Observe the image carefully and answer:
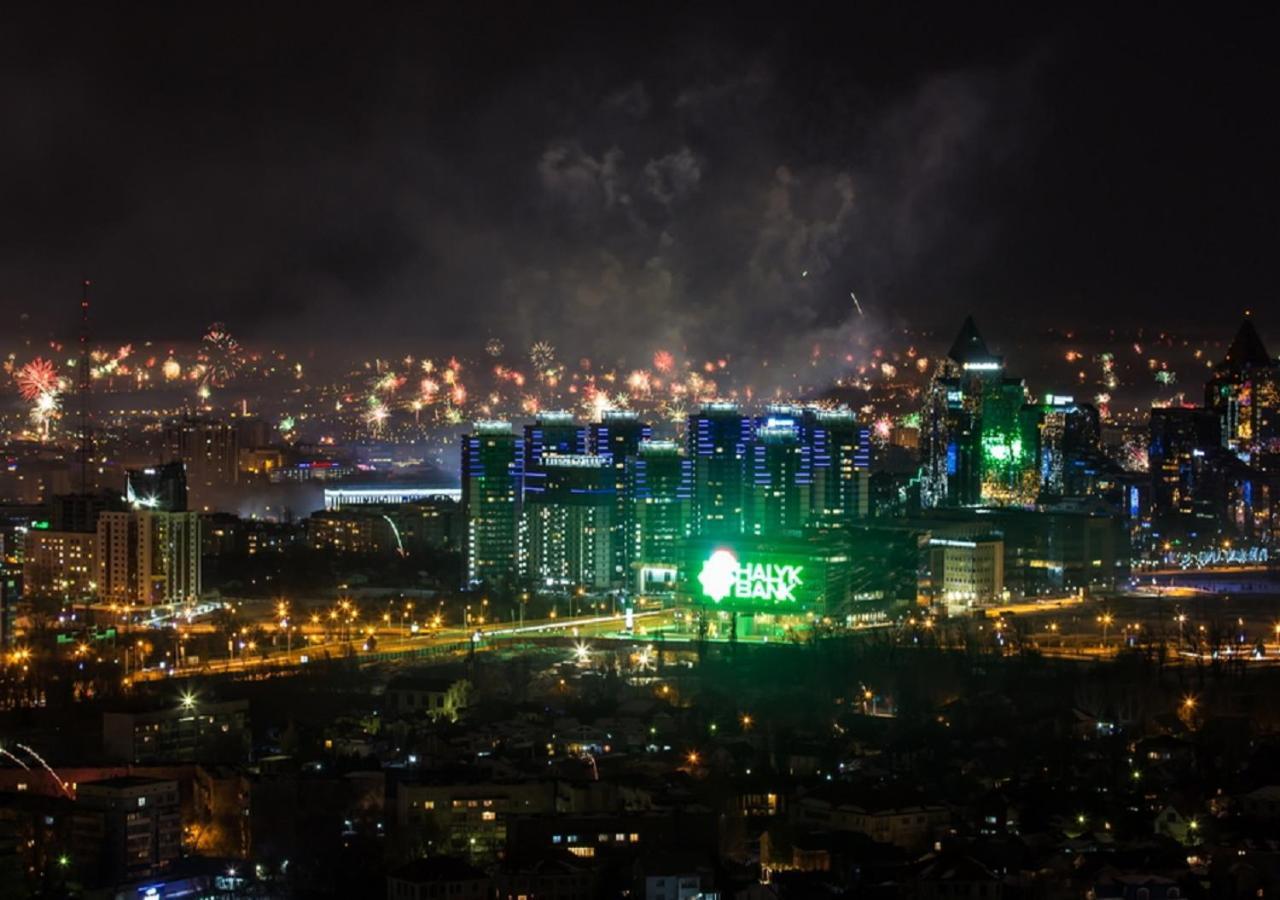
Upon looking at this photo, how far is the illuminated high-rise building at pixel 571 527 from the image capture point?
26.0 meters

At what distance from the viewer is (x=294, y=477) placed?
3634cm

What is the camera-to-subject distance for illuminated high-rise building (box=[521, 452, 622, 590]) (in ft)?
85.1

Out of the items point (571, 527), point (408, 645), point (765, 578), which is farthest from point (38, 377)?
point (765, 578)

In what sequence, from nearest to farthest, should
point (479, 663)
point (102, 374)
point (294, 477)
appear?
point (479, 663) → point (102, 374) → point (294, 477)

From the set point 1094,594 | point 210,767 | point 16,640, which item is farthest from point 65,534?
point 210,767

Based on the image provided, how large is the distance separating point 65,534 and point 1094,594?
32.3 feet

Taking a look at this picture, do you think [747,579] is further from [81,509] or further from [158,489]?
[81,509]

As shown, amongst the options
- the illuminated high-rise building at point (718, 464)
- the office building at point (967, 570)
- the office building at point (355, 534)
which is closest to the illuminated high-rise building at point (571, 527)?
the illuminated high-rise building at point (718, 464)

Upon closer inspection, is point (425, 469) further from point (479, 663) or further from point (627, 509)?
point (479, 663)

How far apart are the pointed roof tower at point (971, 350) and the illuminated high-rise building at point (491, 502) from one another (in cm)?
660

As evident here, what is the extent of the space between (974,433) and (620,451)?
18.9 ft

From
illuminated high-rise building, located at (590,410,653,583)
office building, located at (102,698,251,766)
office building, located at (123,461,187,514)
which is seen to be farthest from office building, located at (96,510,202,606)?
office building, located at (102,698,251,766)

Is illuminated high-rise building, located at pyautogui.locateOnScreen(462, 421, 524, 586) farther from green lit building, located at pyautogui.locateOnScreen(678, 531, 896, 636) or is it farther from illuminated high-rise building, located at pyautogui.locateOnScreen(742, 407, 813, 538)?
green lit building, located at pyautogui.locateOnScreen(678, 531, 896, 636)

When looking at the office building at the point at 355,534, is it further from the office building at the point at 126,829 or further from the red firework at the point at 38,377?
the office building at the point at 126,829
